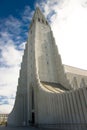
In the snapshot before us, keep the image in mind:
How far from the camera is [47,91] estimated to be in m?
25.6

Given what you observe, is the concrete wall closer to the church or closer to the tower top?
the church

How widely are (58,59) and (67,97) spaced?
20681 millimetres

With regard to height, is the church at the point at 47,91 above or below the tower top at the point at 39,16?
below

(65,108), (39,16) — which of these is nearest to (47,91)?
(65,108)

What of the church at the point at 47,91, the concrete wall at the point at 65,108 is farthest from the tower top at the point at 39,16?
the concrete wall at the point at 65,108

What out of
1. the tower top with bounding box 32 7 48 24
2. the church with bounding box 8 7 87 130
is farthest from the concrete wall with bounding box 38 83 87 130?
the tower top with bounding box 32 7 48 24

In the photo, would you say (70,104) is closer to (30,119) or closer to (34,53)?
(30,119)

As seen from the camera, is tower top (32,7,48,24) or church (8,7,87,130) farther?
tower top (32,7,48,24)

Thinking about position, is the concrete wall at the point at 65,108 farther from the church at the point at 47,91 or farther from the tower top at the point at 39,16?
the tower top at the point at 39,16

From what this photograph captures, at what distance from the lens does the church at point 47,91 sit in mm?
17614

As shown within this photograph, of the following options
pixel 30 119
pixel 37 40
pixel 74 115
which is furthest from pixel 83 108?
pixel 37 40

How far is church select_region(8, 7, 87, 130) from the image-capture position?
17.6 metres

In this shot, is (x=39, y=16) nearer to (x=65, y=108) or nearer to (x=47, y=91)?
(x=47, y=91)

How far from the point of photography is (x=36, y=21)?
4625cm
